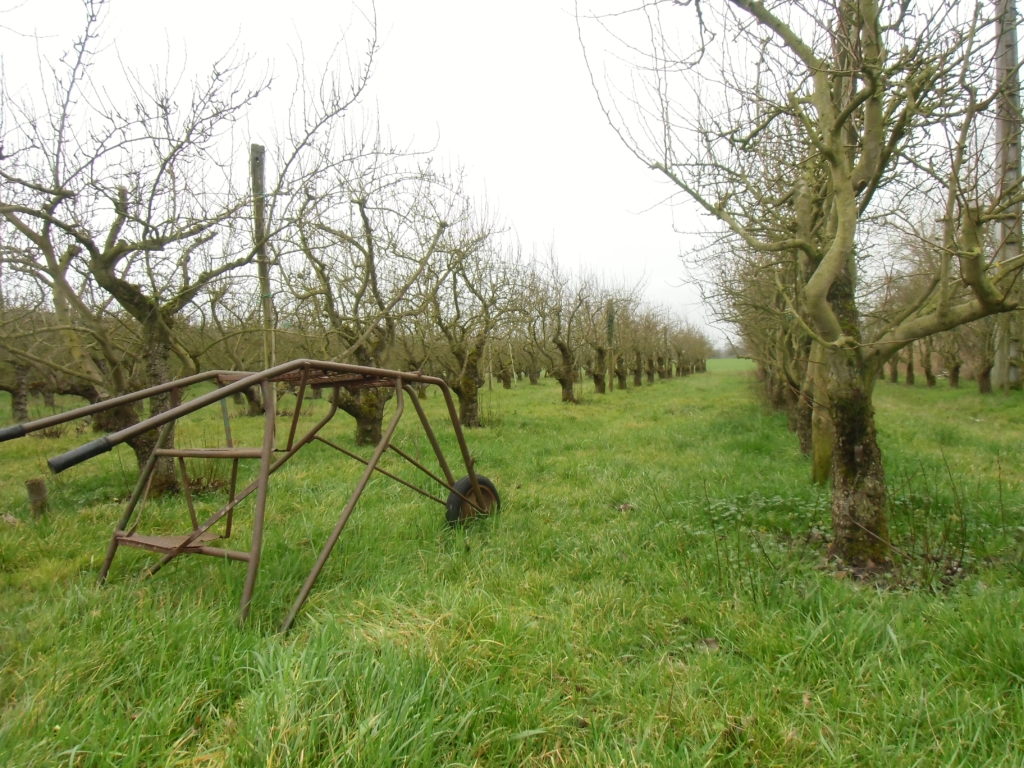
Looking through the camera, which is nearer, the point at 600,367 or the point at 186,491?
the point at 186,491

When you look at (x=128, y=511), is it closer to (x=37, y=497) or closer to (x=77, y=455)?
(x=77, y=455)

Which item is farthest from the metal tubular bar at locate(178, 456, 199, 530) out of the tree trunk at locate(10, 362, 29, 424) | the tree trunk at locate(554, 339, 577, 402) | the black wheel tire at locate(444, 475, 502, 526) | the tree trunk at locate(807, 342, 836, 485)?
the tree trunk at locate(554, 339, 577, 402)

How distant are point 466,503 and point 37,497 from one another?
364 centimetres

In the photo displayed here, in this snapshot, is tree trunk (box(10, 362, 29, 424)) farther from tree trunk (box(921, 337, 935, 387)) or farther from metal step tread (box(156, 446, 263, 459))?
tree trunk (box(921, 337, 935, 387))

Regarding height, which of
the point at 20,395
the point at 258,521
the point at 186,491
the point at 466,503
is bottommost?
the point at 466,503

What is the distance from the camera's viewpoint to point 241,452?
2889mm

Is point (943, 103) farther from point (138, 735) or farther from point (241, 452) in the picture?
point (138, 735)

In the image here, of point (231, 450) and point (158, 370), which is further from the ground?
point (158, 370)

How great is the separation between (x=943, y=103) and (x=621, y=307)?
2271 centimetres

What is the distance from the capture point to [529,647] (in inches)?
94.6

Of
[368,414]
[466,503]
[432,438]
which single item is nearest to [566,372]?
[368,414]

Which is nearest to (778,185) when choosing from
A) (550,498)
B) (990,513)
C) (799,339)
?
(799,339)

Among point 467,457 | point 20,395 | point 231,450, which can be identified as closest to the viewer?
point 231,450

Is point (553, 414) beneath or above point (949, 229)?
beneath
